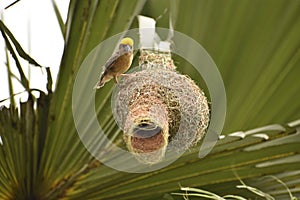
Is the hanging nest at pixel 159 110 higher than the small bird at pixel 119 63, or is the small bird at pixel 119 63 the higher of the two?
the small bird at pixel 119 63

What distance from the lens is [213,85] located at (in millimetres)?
616

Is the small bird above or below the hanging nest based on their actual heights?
above

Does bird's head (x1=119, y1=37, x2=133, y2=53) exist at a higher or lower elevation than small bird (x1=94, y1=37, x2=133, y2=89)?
higher

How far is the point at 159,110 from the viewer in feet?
1.90

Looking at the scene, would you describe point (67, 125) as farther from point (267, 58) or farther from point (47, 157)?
point (267, 58)

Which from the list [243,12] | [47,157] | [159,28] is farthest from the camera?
[47,157]

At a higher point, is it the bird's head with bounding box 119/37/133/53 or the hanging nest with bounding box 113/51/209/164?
the bird's head with bounding box 119/37/133/53

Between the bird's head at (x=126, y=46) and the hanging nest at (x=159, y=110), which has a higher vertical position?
the bird's head at (x=126, y=46)

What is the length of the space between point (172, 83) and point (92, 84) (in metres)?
0.18

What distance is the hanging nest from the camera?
1.82 ft

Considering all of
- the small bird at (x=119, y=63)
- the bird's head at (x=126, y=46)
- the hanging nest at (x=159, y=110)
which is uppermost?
the bird's head at (x=126, y=46)

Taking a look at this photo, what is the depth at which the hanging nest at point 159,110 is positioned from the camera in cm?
56

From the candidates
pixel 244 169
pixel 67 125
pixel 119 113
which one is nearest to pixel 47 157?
pixel 67 125

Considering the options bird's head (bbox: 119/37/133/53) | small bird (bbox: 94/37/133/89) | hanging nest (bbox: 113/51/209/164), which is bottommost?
hanging nest (bbox: 113/51/209/164)
